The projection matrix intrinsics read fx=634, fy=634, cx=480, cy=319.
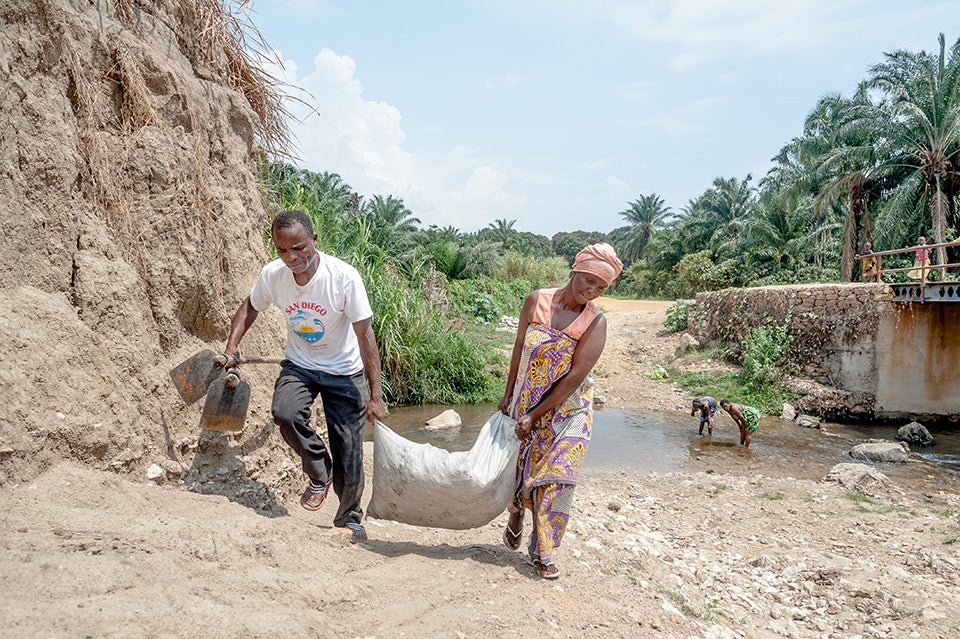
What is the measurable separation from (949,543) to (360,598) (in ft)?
16.6

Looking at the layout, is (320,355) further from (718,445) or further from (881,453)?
(881,453)

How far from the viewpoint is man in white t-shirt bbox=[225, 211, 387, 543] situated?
3.00 metres

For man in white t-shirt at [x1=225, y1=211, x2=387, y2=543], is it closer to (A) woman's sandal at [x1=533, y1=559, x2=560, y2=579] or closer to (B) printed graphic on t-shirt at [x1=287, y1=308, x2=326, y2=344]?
(B) printed graphic on t-shirt at [x1=287, y1=308, x2=326, y2=344]

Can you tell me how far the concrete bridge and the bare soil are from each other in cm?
794

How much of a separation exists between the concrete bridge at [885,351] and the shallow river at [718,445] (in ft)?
2.18

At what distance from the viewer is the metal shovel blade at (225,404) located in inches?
123

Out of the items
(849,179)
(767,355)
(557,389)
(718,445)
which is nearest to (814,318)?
(767,355)

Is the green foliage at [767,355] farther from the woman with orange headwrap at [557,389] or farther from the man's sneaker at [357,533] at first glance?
the man's sneaker at [357,533]

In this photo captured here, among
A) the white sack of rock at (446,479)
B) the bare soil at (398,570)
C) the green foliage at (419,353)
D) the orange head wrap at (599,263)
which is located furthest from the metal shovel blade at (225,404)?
the green foliage at (419,353)

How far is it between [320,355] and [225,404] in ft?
1.74

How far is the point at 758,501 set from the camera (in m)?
6.49

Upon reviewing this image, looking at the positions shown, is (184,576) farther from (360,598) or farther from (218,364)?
(218,364)

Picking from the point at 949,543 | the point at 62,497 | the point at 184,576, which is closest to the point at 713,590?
the point at 949,543

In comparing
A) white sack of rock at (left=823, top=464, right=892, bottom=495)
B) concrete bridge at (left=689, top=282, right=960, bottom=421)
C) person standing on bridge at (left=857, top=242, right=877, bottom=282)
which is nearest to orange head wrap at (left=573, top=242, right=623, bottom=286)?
white sack of rock at (left=823, top=464, right=892, bottom=495)
